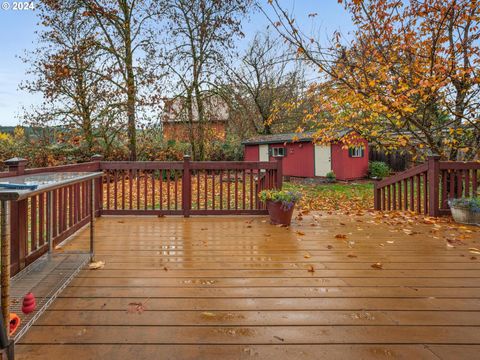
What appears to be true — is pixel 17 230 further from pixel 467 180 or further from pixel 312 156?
pixel 312 156

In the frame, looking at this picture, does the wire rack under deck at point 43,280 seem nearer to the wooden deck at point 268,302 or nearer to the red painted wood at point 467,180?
the wooden deck at point 268,302

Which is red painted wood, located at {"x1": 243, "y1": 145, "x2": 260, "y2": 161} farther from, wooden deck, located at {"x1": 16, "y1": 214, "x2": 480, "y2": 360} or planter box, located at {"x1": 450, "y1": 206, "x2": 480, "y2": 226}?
wooden deck, located at {"x1": 16, "y1": 214, "x2": 480, "y2": 360}

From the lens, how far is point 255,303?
2082mm

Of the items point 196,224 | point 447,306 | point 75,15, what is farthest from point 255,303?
point 75,15

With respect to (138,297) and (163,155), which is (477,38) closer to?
(138,297)

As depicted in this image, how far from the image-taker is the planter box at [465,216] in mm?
4470

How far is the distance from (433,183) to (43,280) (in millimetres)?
5213

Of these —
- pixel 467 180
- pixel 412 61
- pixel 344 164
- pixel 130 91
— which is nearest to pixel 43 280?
pixel 467 180

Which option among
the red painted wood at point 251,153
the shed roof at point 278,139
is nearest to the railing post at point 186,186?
the shed roof at point 278,139

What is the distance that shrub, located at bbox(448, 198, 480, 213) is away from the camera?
4.43 metres

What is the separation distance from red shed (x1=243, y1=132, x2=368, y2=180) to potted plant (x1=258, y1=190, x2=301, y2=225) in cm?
1068

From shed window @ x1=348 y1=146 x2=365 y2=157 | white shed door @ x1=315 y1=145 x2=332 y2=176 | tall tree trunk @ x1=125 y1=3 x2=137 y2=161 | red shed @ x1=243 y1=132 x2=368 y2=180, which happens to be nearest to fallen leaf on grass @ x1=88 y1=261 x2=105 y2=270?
tall tree trunk @ x1=125 y1=3 x2=137 y2=161

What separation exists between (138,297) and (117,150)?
32.7ft

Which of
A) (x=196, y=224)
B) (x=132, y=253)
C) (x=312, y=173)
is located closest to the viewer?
(x=132, y=253)
